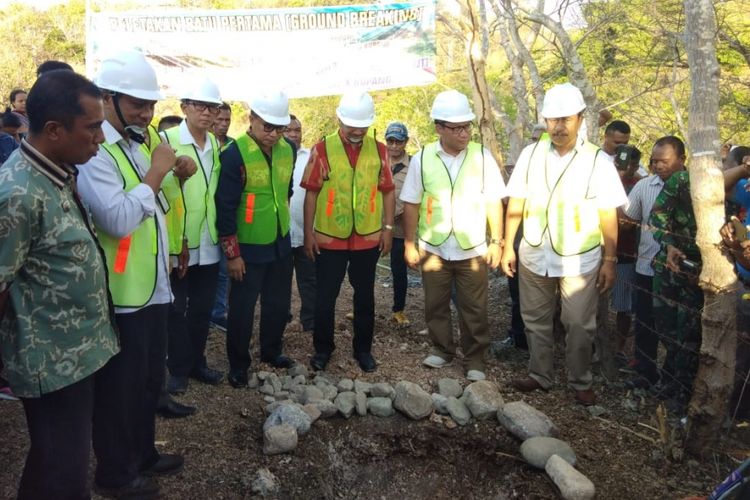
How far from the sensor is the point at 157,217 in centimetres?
259

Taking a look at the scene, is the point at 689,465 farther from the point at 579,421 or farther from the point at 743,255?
the point at 743,255

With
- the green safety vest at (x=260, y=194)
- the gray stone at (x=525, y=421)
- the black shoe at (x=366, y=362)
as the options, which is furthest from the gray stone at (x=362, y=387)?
the green safety vest at (x=260, y=194)

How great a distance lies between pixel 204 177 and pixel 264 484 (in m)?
1.78

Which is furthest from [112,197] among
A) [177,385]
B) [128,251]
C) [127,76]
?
[177,385]

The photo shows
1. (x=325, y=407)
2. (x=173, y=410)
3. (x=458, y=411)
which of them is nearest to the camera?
(x=173, y=410)

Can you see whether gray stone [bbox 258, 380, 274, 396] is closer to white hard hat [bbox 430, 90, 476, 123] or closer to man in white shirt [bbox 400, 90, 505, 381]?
man in white shirt [bbox 400, 90, 505, 381]

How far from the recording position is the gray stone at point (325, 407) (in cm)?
360

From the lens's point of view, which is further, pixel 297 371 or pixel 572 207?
pixel 297 371

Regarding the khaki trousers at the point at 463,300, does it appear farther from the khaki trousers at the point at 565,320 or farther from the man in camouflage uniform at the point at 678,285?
the man in camouflage uniform at the point at 678,285

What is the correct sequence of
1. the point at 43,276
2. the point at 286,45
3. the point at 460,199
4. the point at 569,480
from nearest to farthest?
1. the point at 43,276
2. the point at 569,480
3. the point at 460,199
4. the point at 286,45

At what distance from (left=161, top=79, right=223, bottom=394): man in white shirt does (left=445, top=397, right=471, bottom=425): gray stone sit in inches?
63.9

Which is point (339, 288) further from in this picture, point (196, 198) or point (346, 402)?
point (196, 198)

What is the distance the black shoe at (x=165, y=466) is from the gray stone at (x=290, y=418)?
1.71ft

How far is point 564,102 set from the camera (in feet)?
12.1
